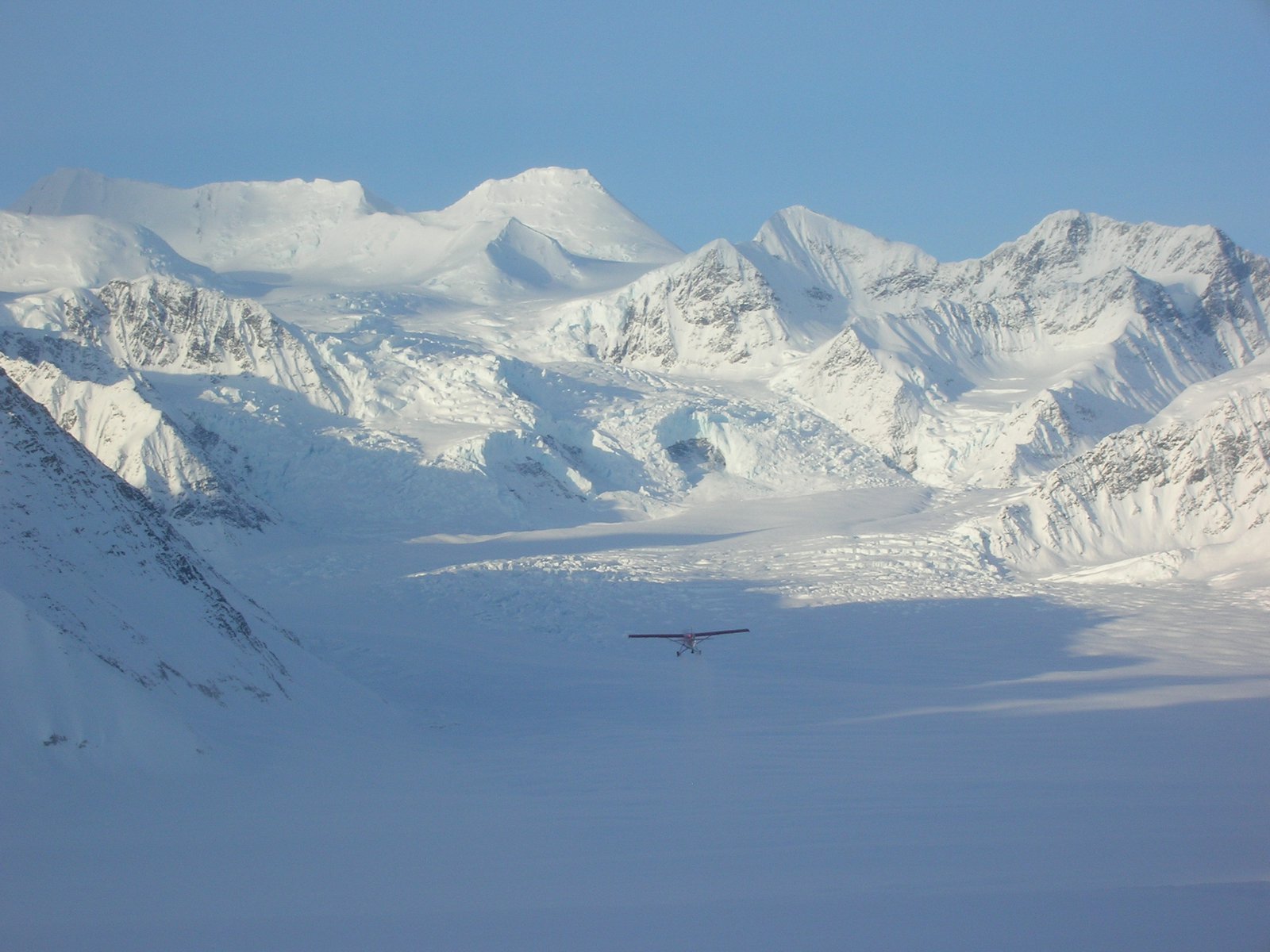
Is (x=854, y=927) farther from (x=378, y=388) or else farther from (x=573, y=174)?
(x=573, y=174)

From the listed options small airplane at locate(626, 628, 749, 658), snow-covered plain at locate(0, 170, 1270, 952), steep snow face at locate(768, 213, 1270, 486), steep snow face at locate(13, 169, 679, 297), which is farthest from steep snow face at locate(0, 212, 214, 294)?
small airplane at locate(626, 628, 749, 658)

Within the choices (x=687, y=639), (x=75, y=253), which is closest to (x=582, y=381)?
(x=75, y=253)

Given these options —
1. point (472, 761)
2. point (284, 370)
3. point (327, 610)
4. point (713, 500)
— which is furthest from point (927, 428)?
point (472, 761)

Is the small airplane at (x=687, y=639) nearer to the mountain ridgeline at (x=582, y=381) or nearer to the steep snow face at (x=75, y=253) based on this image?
the mountain ridgeline at (x=582, y=381)

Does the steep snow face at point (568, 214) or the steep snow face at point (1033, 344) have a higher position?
the steep snow face at point (568, 214)

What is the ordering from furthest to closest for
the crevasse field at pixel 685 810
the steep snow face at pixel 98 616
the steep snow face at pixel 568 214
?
the steep snow face at pixel 568 214 → the steep snow face at pixel 98 616 → the crevasse field at pixel 685 810

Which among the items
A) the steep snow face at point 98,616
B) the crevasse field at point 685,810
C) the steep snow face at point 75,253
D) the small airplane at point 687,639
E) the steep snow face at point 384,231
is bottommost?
the crevasse field at point 685,810

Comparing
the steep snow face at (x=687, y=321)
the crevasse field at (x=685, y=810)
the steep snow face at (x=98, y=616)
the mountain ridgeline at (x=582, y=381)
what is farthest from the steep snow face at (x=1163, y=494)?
the steep snow face at (x=687, y=321)

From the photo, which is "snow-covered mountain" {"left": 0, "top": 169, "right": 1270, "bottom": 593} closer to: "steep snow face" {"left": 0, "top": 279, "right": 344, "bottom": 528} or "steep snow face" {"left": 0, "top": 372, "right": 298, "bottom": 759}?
"steep snow face" {"left": 0, "top": 279, "right": 344, "bottom": 528}
